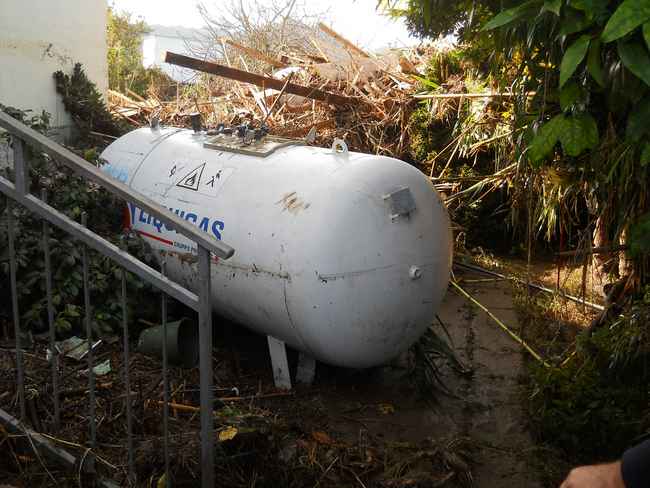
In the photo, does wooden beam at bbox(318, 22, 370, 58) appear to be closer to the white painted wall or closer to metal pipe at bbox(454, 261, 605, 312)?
the white painted wall

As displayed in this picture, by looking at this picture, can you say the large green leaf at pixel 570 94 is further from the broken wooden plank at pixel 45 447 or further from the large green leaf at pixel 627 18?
the broken wooden plank at pixel 45 447

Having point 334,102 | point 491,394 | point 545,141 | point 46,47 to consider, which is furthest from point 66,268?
point 334,102

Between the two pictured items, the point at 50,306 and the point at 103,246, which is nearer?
the point at 103,246

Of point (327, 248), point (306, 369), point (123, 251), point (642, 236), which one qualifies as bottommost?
point (306, 369)

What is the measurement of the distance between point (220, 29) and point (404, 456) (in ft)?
59.4

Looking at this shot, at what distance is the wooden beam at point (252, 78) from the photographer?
6.80 meters

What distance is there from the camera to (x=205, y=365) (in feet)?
8.78

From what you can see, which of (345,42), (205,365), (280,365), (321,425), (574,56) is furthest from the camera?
(345,42)

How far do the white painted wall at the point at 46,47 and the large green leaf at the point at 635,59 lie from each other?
281 inches

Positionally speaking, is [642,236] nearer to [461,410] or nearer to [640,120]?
[640,120]

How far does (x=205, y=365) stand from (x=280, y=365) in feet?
6.54

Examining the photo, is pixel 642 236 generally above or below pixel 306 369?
above

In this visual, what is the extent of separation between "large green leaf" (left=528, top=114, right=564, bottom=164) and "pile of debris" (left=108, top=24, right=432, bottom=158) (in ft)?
18.0

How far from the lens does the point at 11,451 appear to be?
285 cm
